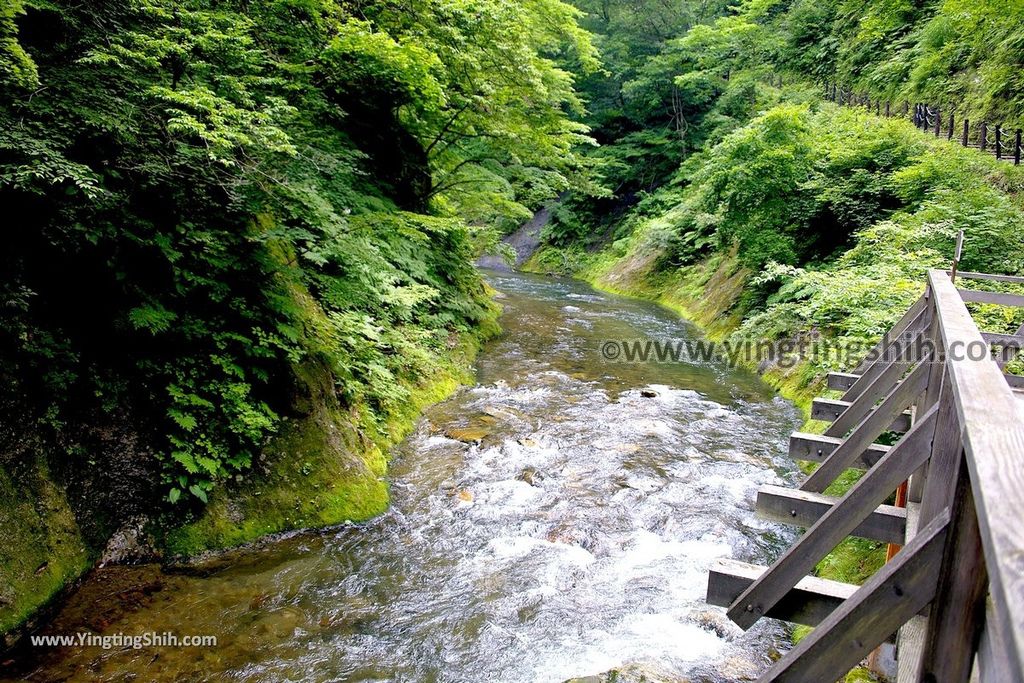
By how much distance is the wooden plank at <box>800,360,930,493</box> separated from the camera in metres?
3.58

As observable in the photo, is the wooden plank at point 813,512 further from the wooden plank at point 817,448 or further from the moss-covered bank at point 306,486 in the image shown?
the moss-covered bank at point 306,486

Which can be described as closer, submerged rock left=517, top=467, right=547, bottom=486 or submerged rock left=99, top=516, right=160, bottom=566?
submerged rock left=99, top=516, right=160, bottom=566

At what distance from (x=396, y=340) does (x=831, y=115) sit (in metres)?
18.6

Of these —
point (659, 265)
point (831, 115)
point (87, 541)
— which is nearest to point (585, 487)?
point (87, 541)

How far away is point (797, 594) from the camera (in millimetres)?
2822

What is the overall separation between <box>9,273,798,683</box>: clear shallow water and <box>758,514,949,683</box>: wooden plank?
2361mm

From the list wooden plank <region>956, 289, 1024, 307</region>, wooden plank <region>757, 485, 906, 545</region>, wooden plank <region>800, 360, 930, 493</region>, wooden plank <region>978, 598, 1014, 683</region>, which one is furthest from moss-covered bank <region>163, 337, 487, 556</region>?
wooden plank <region>956, 289, 1024, 307</region>

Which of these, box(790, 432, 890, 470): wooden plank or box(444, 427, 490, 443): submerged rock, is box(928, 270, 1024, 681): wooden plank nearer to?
box(790, 432, 890, 470): wooden plank

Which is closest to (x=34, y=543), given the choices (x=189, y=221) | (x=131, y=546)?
(x=131, y=546)

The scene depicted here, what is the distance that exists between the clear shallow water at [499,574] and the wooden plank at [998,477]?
3345mm

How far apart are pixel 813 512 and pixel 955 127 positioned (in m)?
17.7

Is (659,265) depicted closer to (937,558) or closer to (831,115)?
(831,115)

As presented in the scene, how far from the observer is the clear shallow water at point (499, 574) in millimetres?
4285

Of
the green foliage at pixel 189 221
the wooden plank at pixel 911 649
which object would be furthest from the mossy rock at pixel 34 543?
the wooden plank at pixel 911 649
